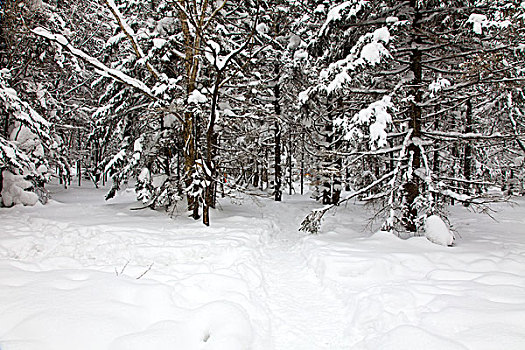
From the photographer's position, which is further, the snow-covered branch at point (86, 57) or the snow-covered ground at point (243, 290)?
the snow-covered branch at point (86, 57)

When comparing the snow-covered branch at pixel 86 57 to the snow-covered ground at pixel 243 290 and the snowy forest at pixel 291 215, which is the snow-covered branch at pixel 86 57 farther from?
the snow-covered ground at pixel 243 290

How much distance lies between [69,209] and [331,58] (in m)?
11.3

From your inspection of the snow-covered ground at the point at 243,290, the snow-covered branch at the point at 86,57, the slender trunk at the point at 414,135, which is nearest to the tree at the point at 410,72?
the slender trunk at the point at 414,135

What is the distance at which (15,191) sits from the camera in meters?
11.3

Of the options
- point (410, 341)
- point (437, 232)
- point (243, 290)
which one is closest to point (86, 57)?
point (243, 290)

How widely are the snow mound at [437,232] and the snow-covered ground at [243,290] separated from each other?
0.35 metres

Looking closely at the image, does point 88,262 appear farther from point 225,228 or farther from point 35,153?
point 35,153

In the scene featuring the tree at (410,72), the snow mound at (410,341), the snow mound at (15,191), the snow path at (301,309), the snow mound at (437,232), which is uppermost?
the tree at (410,72)

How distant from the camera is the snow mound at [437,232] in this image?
7.28 metres

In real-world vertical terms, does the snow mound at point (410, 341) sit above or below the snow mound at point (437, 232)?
below

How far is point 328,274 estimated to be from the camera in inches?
231

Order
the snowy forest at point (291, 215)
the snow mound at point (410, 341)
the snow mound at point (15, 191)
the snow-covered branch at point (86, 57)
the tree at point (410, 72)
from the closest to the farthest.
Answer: the snow mound at point (410, 341), the snowy forest at point (291, 215), the snow-covered branch at point (86, 57), the tree at point (410, 72), the snow mound at point (15, 191)

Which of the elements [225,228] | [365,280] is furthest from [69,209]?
[365,280]

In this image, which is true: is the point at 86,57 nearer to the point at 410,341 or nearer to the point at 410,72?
the point at 410,341
